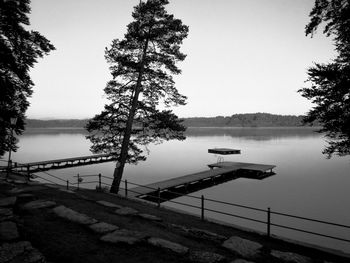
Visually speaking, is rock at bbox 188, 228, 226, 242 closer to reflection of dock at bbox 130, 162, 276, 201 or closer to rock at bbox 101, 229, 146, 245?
rock at bbox 101, 229, 146, 245

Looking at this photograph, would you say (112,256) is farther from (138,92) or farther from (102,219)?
(138,92)

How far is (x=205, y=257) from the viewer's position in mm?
5445

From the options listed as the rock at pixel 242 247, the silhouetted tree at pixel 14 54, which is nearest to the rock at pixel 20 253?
the rock at pixel 242 247

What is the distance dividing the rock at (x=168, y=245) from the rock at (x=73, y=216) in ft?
6.89

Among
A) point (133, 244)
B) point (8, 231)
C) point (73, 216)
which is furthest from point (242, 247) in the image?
point (8, 231)

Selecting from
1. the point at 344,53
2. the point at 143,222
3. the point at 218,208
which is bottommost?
the point at 218,208

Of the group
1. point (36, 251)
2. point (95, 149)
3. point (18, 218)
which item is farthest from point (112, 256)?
point (95, 149)

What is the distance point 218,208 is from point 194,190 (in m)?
5.03

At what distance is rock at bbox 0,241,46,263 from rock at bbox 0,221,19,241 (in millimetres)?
374

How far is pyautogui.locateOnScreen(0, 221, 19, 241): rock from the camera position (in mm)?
5488

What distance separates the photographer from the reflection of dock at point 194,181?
22.0 metres

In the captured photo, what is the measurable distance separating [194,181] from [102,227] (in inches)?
861

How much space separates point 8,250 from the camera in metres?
4.93

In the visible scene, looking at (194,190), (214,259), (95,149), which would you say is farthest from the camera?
(194,190)
